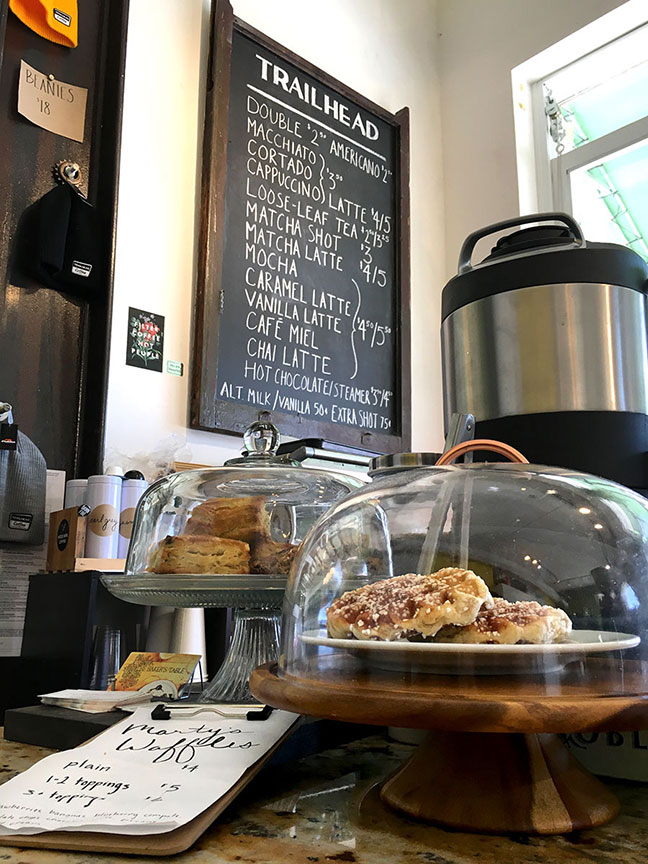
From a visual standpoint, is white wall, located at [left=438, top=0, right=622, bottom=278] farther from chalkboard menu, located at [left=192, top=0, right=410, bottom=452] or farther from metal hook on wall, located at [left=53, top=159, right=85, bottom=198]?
metal hook on wall, located at [left=53, top=159, right=85, bottom=198]

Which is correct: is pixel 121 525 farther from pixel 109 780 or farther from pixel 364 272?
pixel 364 272

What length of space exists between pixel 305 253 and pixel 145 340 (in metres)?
0.76

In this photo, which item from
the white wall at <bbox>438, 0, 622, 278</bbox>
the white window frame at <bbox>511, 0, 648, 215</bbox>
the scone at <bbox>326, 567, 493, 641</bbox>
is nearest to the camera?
the scone at <bbox>326, 567, 493, 641</bbox>

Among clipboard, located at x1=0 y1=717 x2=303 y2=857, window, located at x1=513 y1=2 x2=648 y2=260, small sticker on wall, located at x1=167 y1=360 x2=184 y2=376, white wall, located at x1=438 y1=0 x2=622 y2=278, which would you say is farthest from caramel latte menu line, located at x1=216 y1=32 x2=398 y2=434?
clipboard, located at x1=0 y1=717 x2=303 y2=857

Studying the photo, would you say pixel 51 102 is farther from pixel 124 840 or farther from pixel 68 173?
pixel 124 840

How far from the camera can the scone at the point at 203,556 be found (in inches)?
33.2

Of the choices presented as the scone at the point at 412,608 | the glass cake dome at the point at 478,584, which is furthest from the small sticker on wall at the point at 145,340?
the scone at the point at 412,608

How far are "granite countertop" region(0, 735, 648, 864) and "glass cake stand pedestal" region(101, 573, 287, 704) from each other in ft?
0.68

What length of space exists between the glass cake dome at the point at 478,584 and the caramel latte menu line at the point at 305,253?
1.51m

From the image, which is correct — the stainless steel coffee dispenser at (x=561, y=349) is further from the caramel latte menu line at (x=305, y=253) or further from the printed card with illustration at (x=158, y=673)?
the caramel latte menu line at (x=305, y=253)

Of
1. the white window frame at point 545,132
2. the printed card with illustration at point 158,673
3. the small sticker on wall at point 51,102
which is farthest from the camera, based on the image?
the white window frame at point 545,132

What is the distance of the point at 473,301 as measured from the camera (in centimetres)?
123

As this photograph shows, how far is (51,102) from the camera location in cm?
204

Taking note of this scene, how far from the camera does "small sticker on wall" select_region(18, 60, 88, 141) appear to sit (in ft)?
6.49
